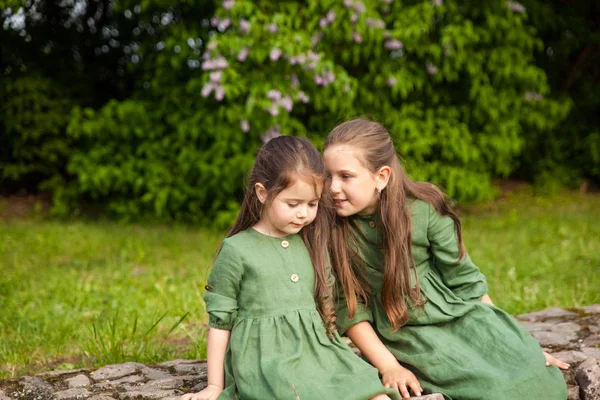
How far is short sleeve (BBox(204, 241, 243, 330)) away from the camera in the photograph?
94.2 inches

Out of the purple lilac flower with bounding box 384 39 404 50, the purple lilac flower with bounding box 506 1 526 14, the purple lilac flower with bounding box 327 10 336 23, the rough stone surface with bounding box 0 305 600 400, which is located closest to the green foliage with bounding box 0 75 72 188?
the purple lilac flower with bounding box 327 10 336 23

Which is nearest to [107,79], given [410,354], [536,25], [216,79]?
[216,79]

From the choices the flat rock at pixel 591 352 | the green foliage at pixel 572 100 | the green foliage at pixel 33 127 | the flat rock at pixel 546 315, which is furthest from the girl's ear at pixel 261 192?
the green foliage at pixel 572 100

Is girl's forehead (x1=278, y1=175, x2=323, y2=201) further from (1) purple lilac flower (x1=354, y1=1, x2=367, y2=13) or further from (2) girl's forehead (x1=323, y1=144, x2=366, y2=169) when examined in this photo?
(1) purple lilac flower (x1=354, y1=1, x2=367, y2=13)

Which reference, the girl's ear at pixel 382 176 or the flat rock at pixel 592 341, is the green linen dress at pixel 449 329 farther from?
the flat rock at pixel 592 341

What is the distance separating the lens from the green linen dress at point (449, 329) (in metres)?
2.62

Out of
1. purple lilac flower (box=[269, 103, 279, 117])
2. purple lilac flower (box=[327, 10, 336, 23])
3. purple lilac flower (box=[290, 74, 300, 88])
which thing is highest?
purple lilac flower (box=[327, 10, 336, 23])

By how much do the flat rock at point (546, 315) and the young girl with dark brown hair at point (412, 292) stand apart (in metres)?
1.19

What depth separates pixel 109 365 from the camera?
123 inches

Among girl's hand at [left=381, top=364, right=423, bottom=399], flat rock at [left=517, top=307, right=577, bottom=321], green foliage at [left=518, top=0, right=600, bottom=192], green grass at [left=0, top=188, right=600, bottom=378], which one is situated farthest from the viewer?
green foliage at [left=518, top=0, right=600, bottom=192]

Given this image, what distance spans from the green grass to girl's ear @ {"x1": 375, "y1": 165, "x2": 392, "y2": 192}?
1.18 meters

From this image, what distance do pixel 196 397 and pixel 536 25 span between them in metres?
8.85

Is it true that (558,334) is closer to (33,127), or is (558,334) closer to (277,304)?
(277,304)

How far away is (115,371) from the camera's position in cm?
305
